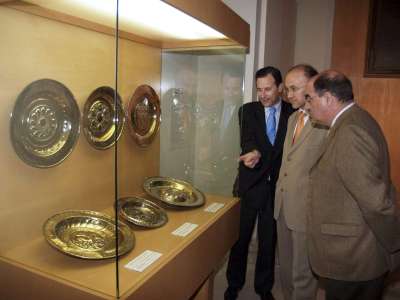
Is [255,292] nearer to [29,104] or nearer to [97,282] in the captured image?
[97,282]

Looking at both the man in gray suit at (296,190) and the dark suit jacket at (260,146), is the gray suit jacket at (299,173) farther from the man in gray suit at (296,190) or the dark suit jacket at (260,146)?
the dark suit jacket at (260,146)

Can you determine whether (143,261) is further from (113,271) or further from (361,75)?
(361,75)

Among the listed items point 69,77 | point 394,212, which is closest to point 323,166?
point 394,212

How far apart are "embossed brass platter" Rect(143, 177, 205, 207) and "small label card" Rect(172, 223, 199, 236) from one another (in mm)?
224

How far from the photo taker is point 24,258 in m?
1.18

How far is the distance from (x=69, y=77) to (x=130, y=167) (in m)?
0.58

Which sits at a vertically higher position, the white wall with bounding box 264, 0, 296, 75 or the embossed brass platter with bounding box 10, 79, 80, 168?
the white wall with bounding box 264, 0, 296, 75

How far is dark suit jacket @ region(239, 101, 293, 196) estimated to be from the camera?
2066 millimetres

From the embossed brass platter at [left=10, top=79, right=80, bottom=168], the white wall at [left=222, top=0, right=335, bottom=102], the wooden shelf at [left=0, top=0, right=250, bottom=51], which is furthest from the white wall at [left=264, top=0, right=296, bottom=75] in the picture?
the embossed brass platter at [left=10, top=79, right=80, bottom=168]

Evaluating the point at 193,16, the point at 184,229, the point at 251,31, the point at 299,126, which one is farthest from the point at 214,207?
the point at 251,31

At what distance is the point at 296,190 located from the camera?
1.78 meters

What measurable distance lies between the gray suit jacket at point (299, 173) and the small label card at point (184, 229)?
552mm

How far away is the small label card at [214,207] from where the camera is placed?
5.84 feet

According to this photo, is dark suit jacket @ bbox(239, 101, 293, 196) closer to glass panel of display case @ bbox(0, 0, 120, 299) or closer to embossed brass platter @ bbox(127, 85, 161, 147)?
embossed brass platter @ bbox(127, 85, 161, 147)
